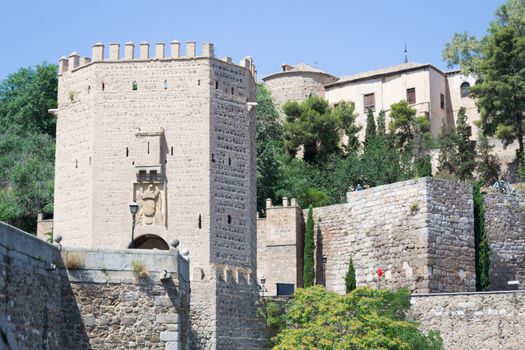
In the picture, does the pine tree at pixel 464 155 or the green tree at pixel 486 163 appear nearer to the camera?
the pine tree at pixel 464 155

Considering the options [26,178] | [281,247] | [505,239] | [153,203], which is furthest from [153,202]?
[26,178]

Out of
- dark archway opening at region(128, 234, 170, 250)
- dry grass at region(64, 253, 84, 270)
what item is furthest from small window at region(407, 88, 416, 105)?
dry grass at region(64, 253, 84, 270)

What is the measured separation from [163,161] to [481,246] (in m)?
9.50

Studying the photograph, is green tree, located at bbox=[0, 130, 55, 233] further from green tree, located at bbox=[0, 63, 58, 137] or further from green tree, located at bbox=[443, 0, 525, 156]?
green tree, located at bbox=[443, 0, 525, 156]

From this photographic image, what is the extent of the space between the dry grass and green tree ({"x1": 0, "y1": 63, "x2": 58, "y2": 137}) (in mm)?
34497

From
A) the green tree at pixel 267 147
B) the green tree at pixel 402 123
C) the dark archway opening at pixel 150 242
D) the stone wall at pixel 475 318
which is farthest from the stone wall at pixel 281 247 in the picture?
the green tree at pixel 402 123

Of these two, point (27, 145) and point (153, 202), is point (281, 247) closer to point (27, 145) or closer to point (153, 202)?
point (153, 202)

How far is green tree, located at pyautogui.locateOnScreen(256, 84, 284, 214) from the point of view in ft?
150

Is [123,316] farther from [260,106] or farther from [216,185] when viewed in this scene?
[260,106]

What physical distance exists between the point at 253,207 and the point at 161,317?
17.5 meters

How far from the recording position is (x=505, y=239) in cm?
3534

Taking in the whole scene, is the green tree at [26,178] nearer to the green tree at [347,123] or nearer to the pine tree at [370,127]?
the green tree at [347,123]

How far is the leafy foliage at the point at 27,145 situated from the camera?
145 feet

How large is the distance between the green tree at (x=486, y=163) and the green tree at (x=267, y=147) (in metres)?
8.41
